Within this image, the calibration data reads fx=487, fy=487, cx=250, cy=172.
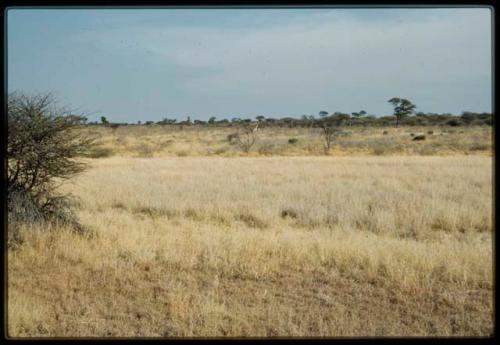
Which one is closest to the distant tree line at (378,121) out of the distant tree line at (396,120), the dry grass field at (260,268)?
the distant tree line at (396,120)

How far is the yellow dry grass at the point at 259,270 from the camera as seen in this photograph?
15.3ft

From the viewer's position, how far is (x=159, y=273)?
19.7 feet

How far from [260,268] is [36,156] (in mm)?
4201

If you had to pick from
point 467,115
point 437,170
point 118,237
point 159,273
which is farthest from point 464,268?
point 467,115

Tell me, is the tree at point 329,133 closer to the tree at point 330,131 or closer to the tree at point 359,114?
the tree at point 330,131

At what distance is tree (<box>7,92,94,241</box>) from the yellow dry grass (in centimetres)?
58

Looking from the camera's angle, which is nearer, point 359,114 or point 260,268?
point 260,268

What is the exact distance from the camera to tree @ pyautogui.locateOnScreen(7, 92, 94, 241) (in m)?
7.59

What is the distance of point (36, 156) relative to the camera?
7832 millimetres

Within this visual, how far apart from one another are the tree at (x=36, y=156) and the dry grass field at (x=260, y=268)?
0.48m

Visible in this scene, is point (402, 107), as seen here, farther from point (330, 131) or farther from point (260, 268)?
point (260, 268)

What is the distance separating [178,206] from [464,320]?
23.3ft

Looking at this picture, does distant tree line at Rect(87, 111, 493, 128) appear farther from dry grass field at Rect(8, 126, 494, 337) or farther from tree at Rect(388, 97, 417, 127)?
dry grass field at Rect(8, 126, 494, 337)

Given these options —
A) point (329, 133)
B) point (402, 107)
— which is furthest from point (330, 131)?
point (402, 107)
